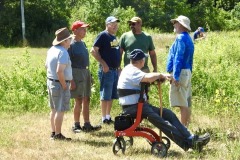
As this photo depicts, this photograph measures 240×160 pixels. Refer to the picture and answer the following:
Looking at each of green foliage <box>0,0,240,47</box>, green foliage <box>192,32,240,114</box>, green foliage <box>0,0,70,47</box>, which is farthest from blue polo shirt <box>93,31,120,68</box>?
green foliage <box>0,0,70,47</box>

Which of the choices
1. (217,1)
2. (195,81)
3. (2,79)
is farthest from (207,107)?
(217,1)

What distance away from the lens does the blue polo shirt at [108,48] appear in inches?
307

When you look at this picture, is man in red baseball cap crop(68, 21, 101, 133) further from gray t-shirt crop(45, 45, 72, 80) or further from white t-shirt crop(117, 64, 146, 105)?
white t-shirt crop(117, 64, 146, 105)

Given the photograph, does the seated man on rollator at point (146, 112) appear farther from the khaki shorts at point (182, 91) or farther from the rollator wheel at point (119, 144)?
the khaki shorts at point (182, 91)

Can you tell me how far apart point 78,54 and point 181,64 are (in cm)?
162

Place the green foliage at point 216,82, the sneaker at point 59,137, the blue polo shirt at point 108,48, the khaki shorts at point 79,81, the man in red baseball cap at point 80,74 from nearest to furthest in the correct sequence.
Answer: the sneaker at point 59,137 → the man in red baseball cap at point 80,74 → the khaki shorts at point 79,81 → the blue polo shirt at point 108,48 → the green foliage at point 216,82

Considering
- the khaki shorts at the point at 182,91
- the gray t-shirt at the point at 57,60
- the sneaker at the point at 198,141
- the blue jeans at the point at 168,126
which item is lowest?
the sneaker at the point at 198,141

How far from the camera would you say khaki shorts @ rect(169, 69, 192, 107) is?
677 centimetres

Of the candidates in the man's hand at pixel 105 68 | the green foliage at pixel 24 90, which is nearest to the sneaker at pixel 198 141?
the man's hand at pixel 105 68

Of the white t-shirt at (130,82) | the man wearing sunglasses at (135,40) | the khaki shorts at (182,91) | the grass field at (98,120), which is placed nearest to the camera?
the white t-shirt at (130,82)

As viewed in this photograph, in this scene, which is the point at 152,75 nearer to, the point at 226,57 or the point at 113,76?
the point at 113,76

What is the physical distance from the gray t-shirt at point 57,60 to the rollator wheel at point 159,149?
1.55 metres

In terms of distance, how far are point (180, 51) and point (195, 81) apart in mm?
2803

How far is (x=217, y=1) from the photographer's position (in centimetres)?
4350
